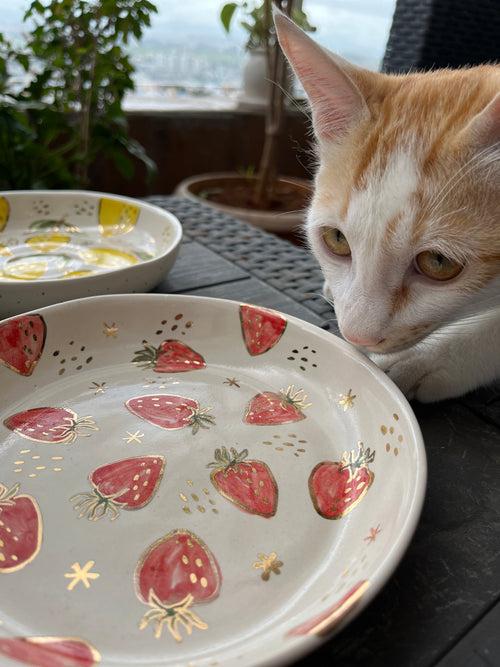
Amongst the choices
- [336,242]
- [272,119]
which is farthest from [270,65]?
[336,242]

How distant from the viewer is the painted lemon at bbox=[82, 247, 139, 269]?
0.81 meters

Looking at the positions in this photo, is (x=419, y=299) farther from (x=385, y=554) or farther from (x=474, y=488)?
(x=385, y=554)

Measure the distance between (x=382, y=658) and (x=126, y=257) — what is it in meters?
0.66

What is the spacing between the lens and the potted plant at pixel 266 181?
1759 mm

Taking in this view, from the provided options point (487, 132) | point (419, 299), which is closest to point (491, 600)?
point (419, 299)

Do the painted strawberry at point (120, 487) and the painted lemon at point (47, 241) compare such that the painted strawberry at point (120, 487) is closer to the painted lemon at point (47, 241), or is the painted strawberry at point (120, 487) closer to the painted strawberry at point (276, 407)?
the painted strawberry at point (276, 407)

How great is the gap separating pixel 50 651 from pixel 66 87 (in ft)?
5.48

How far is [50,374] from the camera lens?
0.56m

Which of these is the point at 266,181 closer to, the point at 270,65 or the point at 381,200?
the point at 270,65

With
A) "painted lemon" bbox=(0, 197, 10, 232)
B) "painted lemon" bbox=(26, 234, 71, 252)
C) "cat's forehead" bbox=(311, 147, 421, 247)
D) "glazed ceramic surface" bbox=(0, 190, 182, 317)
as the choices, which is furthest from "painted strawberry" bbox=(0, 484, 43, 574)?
"painted lemon" bbox=(0, 197, 10, 232)

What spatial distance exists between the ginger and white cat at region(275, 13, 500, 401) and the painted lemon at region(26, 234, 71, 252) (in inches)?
16.6

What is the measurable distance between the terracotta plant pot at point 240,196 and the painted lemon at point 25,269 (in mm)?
1033

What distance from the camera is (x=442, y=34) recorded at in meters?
1.36

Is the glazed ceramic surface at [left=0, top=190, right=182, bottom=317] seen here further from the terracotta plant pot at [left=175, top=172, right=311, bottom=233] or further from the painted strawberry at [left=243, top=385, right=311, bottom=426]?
the terracotta plant pot at [left=175, top=172, right=311, bottom=233]
